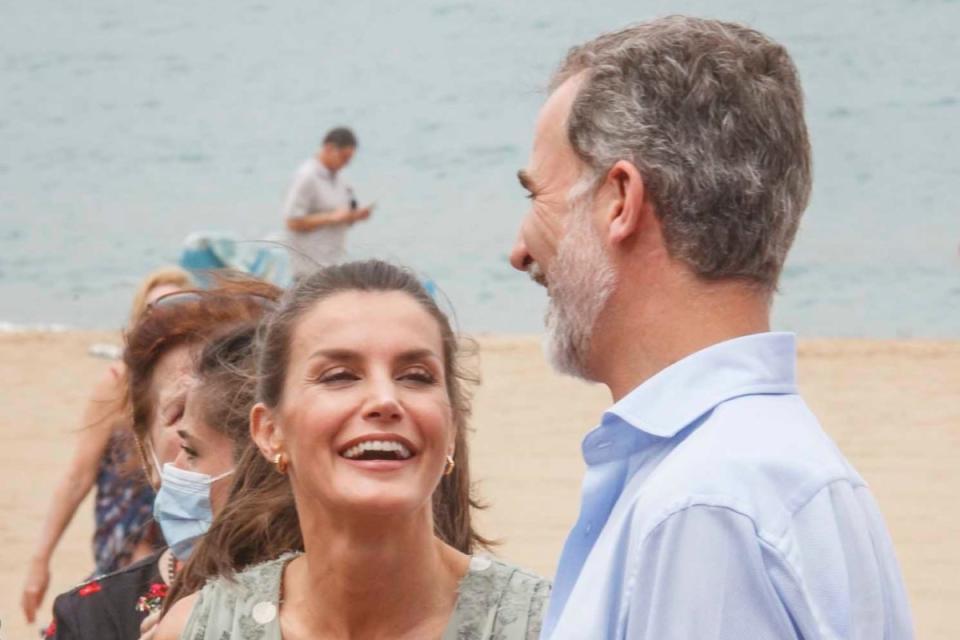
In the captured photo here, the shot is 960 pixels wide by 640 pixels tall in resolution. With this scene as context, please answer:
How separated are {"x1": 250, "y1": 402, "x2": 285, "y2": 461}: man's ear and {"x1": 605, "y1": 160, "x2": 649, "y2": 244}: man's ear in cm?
83

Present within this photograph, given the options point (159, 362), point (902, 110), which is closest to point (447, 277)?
point (902, 110)

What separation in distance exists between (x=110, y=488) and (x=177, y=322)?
56.2 inches

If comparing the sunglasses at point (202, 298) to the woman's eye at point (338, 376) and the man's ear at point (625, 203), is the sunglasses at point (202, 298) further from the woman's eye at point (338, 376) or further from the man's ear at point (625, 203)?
the man's ear at point (625, 203)

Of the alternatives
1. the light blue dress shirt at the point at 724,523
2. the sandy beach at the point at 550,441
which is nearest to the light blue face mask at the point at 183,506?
the light blue dress shirt at the point at 724,523

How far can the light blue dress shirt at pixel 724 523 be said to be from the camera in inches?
74.6

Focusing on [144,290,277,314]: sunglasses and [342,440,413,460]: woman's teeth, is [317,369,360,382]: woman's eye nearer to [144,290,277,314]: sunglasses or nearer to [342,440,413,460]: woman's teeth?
[342,440,413,460]: woman's teeth

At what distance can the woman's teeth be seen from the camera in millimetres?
2662

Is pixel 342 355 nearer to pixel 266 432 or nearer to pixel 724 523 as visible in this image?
pixel 266 432

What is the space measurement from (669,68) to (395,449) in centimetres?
76

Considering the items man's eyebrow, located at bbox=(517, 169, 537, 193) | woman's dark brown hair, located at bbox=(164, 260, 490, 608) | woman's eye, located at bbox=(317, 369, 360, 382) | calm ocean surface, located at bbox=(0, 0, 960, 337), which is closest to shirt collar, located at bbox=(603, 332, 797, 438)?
man's eyebrow, located at bbox=(517, 169, 537, 193)

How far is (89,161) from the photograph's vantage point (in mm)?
31344

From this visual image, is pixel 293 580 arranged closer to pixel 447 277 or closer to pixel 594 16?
pixel 447 277

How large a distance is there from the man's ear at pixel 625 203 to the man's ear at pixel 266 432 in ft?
2.72

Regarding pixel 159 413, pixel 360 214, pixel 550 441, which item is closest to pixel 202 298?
pixel 159 413
